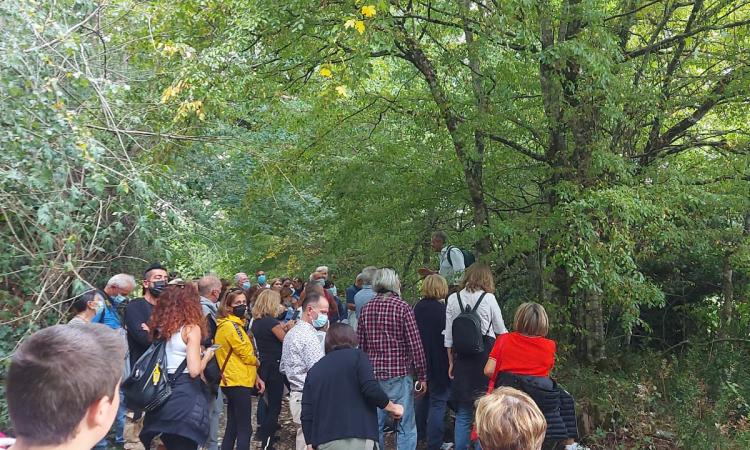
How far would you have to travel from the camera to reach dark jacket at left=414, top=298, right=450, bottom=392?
8.05 meters

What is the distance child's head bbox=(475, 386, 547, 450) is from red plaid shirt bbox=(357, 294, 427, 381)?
380 cm

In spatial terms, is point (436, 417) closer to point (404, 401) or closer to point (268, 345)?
point (404, 401)

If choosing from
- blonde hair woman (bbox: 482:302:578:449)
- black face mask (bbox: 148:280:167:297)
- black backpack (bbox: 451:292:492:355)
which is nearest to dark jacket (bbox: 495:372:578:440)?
blonde hair woman (bbox: 482:302:578:449)

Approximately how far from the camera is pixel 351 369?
17.7 ft

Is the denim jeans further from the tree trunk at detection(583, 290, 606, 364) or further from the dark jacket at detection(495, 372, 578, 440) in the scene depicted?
the tree trunk at detection(583, 290, 606, 364)

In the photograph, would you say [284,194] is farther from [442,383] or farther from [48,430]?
[48,430]

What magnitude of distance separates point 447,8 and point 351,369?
17.9 ft

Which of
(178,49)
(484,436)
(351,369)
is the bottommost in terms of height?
(351,369)

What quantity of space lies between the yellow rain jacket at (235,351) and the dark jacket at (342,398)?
1976 mm

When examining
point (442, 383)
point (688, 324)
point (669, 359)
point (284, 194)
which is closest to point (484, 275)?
point (442, 383)

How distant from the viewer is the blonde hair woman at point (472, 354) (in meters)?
7.27

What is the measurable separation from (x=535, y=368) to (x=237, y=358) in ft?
9.82

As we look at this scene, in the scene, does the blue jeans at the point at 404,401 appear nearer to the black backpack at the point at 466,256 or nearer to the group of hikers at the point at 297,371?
the group of hikers at the point at 297,371

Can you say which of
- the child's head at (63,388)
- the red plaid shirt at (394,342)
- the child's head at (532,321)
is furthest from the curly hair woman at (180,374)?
the child's head at (63,388)
